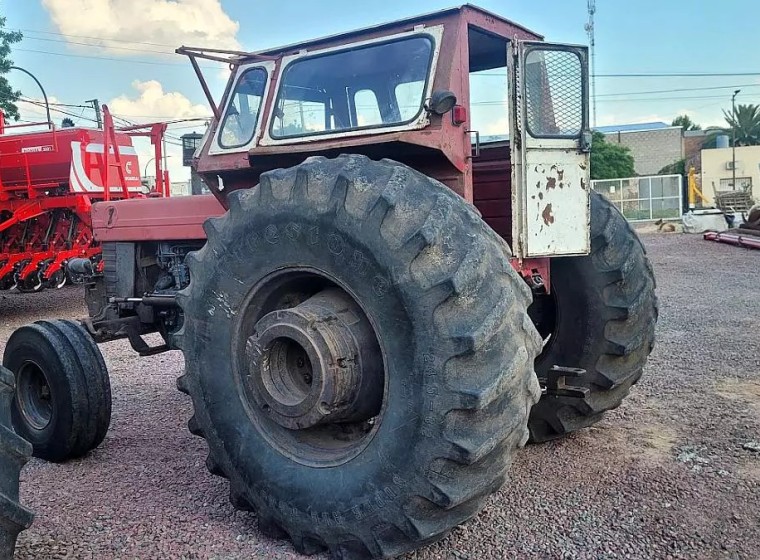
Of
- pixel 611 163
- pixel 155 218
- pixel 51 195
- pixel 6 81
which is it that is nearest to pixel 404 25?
pixel 155 218

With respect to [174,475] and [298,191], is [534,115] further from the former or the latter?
[174,475]

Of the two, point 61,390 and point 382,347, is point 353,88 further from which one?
point 61,390

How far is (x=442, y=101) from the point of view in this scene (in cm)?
321

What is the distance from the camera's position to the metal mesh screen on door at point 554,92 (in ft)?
12.8

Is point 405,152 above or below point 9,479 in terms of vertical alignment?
above

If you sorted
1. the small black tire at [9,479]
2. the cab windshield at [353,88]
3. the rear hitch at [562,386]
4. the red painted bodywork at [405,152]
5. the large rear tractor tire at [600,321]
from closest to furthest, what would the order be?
the small black tire at [9,479], the red painted bodywork at [405,152], the cab windshield at [353,88], the rear hitch at [562,386], the large rear tractor tire at [600,321]

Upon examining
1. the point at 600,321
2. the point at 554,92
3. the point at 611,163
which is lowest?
the point at 600,321

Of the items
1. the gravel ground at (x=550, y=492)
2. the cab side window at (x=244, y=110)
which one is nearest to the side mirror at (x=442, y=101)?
the cab side window at (x=244, y=110)

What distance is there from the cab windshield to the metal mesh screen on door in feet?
2.14

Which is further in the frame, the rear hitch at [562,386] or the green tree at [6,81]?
the green tree at [6,81]

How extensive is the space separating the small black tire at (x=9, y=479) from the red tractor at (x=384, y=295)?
85cm

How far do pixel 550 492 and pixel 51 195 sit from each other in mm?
9825

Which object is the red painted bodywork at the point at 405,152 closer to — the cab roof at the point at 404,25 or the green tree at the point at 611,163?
the cab roof at the point at 404,25

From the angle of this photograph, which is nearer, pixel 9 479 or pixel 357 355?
pixel 9 479
